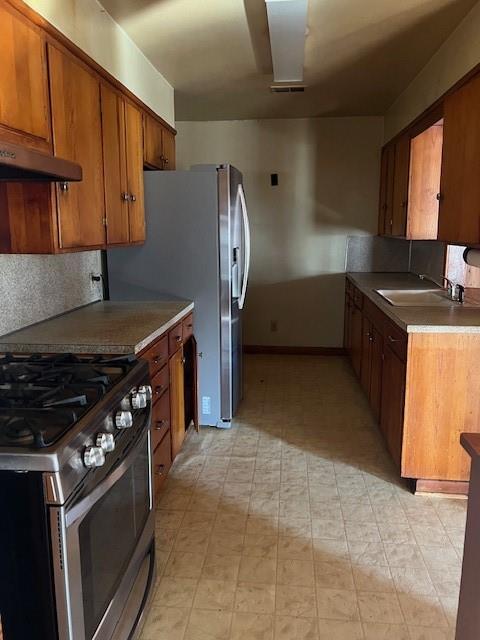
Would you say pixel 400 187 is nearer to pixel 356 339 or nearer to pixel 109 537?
pixel 356 339

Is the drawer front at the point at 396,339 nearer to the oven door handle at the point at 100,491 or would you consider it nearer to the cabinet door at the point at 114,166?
the oven door handle at the point at 100,491

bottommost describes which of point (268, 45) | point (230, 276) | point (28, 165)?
point (230, 276)

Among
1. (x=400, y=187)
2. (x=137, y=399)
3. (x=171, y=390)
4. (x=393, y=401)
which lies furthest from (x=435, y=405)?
(x=400, y=187)

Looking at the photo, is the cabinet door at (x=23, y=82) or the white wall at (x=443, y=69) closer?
the cabinet door at (x=23, y=82)

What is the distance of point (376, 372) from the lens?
11.0ft

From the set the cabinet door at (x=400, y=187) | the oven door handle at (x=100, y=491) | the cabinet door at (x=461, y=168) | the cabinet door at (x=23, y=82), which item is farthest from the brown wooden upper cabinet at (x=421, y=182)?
the oven door handle at (x=100, y=491)

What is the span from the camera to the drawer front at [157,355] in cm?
229

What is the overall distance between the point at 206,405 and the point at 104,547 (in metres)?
2.07

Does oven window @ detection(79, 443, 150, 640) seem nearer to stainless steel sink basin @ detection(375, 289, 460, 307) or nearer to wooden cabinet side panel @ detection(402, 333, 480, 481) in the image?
wooden cabinet side panel @ detection(402, 333, 480, 481)

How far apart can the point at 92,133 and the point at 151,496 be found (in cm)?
168

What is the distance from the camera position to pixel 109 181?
2.64 metres

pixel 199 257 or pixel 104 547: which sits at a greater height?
pixel 199 257

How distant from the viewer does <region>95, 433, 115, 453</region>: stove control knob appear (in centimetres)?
133

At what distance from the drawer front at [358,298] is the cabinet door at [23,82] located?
2.79m
